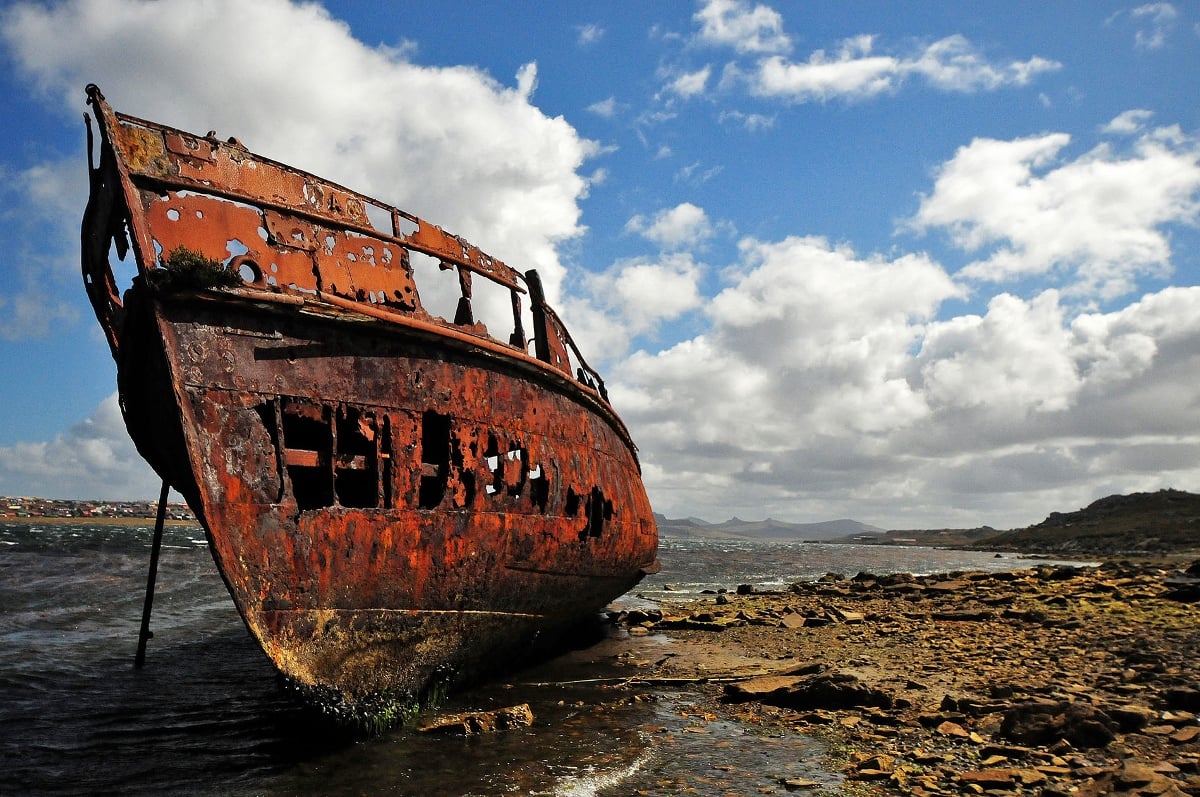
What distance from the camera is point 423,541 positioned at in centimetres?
512

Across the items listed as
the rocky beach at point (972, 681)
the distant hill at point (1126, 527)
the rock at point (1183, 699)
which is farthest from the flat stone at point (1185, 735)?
the distant hill at point (1126, 527)

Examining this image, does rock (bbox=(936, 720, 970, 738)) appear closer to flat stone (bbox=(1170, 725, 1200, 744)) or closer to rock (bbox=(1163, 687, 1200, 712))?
flat stone (bbox=(1170, 725, 1200, 744))

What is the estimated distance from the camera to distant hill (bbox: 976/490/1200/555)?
33.6 meters

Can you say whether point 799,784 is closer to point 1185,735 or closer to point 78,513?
point 1185,735

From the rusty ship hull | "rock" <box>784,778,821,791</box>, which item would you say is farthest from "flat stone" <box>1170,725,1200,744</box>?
the rusty ship hull

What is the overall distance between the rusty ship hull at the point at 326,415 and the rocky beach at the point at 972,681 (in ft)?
7.72

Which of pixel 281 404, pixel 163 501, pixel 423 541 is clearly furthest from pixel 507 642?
pixel 163 501

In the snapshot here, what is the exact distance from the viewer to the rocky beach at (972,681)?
12.5 feet

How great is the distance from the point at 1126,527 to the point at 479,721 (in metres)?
51.8

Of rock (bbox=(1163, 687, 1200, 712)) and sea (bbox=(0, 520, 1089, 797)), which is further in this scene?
rock (bbox=(1163, 687, 1200, 712))

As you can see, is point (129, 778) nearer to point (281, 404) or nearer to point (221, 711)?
point (221, 711)

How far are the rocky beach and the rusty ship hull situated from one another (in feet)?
7.72

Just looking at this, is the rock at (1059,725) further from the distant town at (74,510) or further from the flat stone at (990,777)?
the distant town at (74,510)

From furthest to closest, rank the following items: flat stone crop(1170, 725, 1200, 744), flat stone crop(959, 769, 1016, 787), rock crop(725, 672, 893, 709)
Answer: rock crop(725, 672, 893, 709) → flat stone crop(1170, 725, 1200, 744) → flat stone crop(959, 769, 1016, 787)
